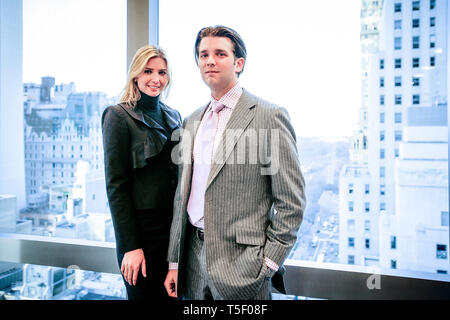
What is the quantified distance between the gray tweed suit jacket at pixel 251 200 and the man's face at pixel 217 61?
157mm

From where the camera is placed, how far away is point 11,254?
2.02m

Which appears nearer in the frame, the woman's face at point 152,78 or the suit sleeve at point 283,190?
the suit sleeve at point 283,190

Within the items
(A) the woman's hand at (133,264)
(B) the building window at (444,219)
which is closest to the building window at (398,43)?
(B) the building window at (444,219)

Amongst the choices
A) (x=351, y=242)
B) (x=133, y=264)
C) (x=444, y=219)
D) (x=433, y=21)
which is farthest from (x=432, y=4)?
(x=133, y=264)

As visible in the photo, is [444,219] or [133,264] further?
[444,219]

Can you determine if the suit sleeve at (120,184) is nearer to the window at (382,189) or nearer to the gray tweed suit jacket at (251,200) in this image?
the gray tweed suit jacket at (251,200)

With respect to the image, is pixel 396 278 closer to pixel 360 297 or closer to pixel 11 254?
pixel 360 297

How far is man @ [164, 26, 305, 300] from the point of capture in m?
1.04

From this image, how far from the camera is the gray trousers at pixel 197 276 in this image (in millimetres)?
1143

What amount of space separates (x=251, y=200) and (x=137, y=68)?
31.2 inches

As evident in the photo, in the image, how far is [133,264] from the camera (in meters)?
1.22

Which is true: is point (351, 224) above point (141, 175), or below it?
below

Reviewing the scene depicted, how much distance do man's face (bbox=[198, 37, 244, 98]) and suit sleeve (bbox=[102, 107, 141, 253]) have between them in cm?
44

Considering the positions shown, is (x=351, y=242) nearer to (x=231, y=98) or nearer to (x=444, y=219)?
(x=444, y=219)
